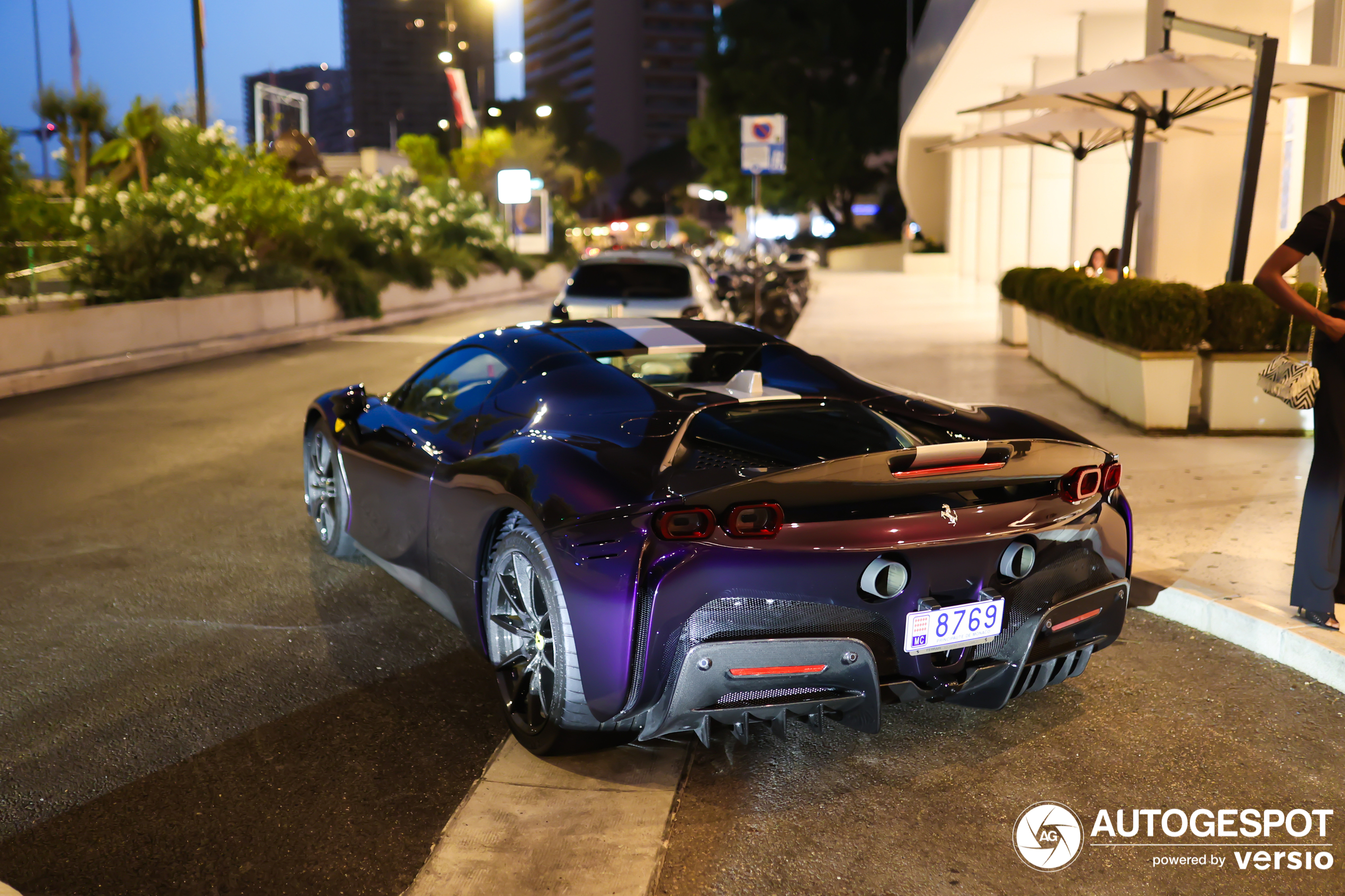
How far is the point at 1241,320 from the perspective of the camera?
30.3 feet

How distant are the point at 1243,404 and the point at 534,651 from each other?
24.4ft

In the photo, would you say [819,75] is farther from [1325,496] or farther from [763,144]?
[1325,496]

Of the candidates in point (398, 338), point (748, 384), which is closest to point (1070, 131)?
point (398, 338)

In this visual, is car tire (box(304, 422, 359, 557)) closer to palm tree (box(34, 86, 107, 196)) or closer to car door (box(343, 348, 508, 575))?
car door (box(343, 348, 508, 575))

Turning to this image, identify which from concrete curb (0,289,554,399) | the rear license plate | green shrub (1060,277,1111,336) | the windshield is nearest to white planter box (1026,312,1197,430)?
green shrub (1060,277,1111,336)

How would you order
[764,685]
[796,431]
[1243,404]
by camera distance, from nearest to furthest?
[764,685] → [796,431] → [1243,404]

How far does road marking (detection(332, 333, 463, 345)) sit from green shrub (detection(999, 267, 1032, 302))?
8587 mm

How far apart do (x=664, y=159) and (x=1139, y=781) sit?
552 ft

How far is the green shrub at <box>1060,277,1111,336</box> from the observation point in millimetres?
10969

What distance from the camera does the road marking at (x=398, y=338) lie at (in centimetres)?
1989

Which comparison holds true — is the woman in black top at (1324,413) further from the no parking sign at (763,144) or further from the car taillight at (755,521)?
the no parking sign at (763,144)

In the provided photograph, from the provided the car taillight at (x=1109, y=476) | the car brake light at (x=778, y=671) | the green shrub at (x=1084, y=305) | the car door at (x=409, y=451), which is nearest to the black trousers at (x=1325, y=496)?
the car taillight at (x=1109, y=476)

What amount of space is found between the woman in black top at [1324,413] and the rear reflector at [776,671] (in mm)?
2368

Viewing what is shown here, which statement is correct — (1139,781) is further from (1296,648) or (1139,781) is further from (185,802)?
(185,802)
